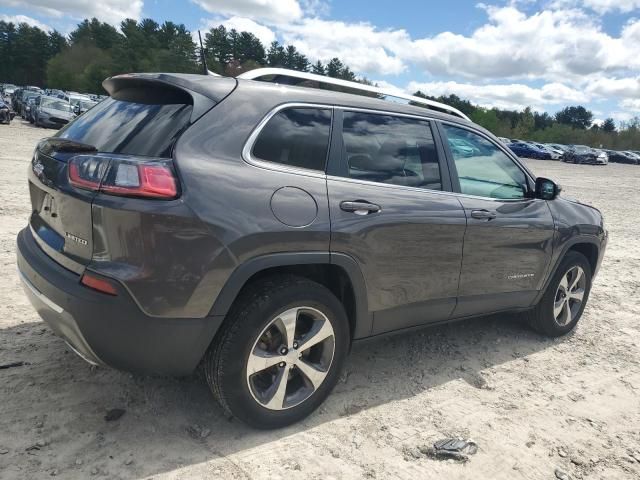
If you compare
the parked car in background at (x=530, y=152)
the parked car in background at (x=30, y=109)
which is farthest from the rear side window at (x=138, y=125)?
the parked car in background at (x=530, y=152)

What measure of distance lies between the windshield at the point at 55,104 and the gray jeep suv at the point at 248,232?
2759 cm

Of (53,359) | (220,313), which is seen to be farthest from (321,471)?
(53,359)

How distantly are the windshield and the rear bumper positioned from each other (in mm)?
28016

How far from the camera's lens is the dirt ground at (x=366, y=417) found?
2.62 meters

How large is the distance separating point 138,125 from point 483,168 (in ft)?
8.07

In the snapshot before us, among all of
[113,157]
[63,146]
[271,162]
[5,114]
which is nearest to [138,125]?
[113,157]

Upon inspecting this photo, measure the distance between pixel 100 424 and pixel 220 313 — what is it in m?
0.98

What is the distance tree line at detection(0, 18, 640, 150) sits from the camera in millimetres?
82175

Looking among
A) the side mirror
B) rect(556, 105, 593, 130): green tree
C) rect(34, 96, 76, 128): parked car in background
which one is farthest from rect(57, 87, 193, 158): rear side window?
rect(556, 105, 593, 130): green tree

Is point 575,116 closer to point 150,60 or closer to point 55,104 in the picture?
point 150,60

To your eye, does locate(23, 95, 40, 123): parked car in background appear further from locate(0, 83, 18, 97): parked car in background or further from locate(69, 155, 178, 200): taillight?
locate(69, 155, 178, 200): taillight

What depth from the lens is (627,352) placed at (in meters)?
4.46

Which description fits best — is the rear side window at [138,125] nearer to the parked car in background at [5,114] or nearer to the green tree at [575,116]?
the parked car in background at [5,114]

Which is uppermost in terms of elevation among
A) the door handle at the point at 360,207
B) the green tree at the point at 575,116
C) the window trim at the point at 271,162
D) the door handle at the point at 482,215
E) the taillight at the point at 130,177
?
the green tree at the point at 575,116
